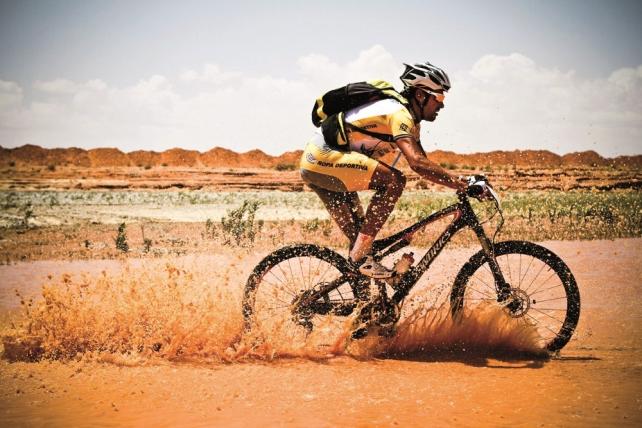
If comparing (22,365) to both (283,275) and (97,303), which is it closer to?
(97,303)

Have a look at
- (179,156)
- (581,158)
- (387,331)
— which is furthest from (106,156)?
(387,331)

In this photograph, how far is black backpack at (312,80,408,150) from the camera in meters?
5.29

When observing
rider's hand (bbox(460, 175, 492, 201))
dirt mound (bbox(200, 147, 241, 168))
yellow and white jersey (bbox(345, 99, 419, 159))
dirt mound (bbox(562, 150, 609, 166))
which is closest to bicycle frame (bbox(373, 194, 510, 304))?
rider's hand (bbox(460, 175, 492, 201))

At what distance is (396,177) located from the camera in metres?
5.27

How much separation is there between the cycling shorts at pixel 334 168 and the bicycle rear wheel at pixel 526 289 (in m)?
1.20

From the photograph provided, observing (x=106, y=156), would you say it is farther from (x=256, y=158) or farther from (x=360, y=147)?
(x=360, y=147)

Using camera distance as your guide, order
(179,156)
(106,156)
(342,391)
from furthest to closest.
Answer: (106,156)
(179,156)
(342,391)

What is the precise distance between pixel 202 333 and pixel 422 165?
233 cm

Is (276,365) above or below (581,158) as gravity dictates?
below

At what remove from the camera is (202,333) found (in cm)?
574

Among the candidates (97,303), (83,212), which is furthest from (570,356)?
(83,212)

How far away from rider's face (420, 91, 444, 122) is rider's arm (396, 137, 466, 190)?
0.26 metres

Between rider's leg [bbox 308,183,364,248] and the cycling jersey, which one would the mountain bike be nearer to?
rider's leg [bbox 308,183,364,248]

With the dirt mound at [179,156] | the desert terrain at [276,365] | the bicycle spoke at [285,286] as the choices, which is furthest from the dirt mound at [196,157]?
the bicycle spoke at [285,286]
